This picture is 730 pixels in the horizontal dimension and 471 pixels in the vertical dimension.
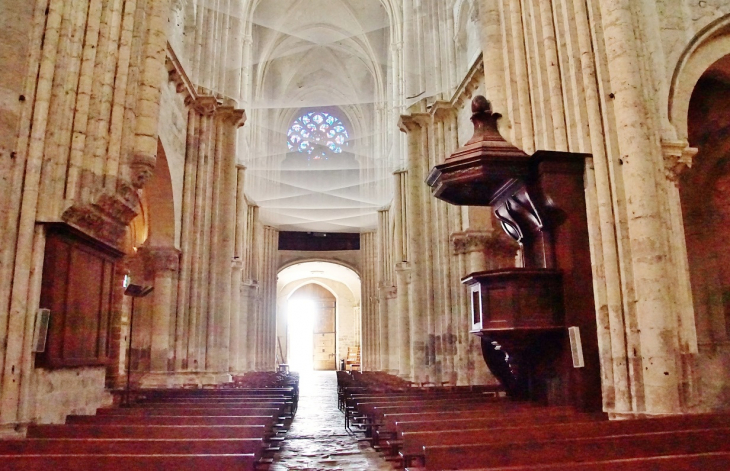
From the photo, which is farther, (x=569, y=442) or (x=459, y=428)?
(x=459, y=428)

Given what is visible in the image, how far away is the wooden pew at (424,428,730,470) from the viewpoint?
3.21m

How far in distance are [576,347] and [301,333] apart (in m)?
35.4

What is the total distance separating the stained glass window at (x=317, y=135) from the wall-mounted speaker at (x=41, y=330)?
2663 centimetres

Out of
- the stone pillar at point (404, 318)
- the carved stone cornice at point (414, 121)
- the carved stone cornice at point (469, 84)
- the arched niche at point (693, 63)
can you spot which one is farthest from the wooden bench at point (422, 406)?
the stone pillar at point (404, 318)

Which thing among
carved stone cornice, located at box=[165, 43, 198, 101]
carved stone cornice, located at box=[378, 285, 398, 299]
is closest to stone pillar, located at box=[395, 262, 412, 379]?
carved stone cornice, located at box=[378, 285, 398, 299]

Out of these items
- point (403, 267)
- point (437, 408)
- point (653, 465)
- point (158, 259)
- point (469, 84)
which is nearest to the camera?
point (653, 465)

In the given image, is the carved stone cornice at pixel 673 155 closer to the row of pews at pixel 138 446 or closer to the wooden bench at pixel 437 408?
the wooden bench at pixel 437 408

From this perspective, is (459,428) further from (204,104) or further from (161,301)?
(204,104)

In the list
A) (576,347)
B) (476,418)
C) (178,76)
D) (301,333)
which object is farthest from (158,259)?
(301,333)

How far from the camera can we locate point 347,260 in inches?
1228

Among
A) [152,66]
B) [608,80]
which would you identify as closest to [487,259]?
[608,80]

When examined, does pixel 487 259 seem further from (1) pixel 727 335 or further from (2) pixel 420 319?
(1) pixel 727 335

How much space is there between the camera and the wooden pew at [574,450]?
3.21 meters

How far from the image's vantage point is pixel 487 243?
12.5m
